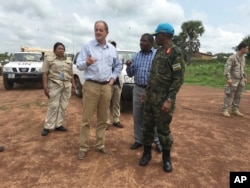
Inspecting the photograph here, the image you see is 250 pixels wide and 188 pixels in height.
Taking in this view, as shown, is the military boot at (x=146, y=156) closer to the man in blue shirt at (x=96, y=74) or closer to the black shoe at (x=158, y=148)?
the black shoe at (x=158, y=148)

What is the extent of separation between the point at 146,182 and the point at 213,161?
49.6 inches

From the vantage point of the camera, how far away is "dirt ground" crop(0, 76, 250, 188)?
3.62 meters

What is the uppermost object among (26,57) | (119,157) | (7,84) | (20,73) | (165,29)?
(165,29)

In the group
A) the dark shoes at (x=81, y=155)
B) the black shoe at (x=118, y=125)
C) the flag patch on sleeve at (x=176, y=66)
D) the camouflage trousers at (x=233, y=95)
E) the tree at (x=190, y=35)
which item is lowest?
the dark shoes at (x=81, y=155)

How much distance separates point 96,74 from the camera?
411cm

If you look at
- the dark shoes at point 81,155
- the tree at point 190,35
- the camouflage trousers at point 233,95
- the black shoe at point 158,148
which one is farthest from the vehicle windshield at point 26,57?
the tree at point 190,35

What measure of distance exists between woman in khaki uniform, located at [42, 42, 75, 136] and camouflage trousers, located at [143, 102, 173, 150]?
81.9 inches

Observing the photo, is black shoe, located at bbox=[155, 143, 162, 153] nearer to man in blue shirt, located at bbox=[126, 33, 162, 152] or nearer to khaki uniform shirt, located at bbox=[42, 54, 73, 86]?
man in blue shirt, located at bbox=[126, 33, 162, 152]

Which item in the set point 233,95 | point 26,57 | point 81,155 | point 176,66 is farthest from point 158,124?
point 26,57

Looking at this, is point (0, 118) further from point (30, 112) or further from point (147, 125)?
point (147, 125)

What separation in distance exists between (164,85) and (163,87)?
0.03 meters

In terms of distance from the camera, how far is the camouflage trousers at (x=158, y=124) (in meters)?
3.79

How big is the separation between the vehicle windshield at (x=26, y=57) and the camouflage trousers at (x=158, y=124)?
9353mm

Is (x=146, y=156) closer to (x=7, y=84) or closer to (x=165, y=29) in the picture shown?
(x=165, y=29)
